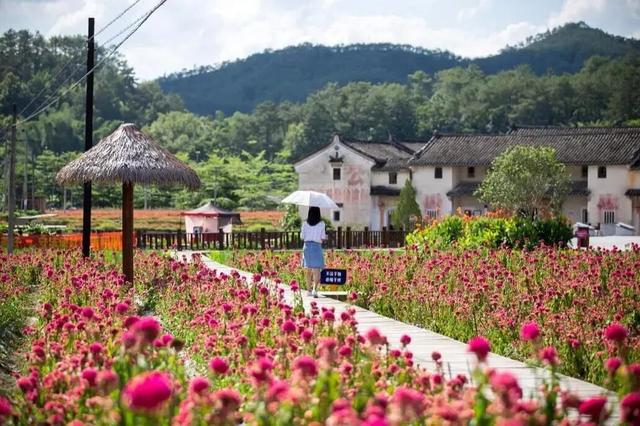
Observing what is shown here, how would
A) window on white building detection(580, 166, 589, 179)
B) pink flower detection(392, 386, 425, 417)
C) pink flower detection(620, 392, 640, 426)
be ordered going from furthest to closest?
window on white building detection(580, 166, 589, 179), pink flower detection(620, 392, 640, 426), pink flower detection(392, 386, 425, 417)

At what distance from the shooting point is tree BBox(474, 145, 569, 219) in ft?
159

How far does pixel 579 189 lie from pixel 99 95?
288 ft

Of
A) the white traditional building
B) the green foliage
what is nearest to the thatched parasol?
the green foliage

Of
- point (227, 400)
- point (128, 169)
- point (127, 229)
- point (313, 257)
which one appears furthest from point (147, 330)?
point (127, 229)

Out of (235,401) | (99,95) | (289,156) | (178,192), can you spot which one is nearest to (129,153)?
(235,401)

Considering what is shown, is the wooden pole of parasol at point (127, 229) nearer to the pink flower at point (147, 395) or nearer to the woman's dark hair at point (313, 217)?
the woman's dark hair at point (313, 217)

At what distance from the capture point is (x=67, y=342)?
7.93 metres

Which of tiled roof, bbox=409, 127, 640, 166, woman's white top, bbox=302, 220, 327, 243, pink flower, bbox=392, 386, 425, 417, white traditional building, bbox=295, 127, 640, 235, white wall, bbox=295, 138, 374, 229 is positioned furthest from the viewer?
white wall, bbox=295, 138, 374, 229

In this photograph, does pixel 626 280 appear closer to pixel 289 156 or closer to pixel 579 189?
pixel 579 189

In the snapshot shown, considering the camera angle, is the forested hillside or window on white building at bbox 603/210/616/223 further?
the forested hillside

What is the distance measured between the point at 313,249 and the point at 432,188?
141 feet

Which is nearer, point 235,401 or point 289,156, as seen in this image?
point 235,401

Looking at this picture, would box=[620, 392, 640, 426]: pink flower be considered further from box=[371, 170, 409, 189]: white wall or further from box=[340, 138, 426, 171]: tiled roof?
box=[371, 170, 409, 189]: white wall

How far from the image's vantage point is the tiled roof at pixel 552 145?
179 feet
